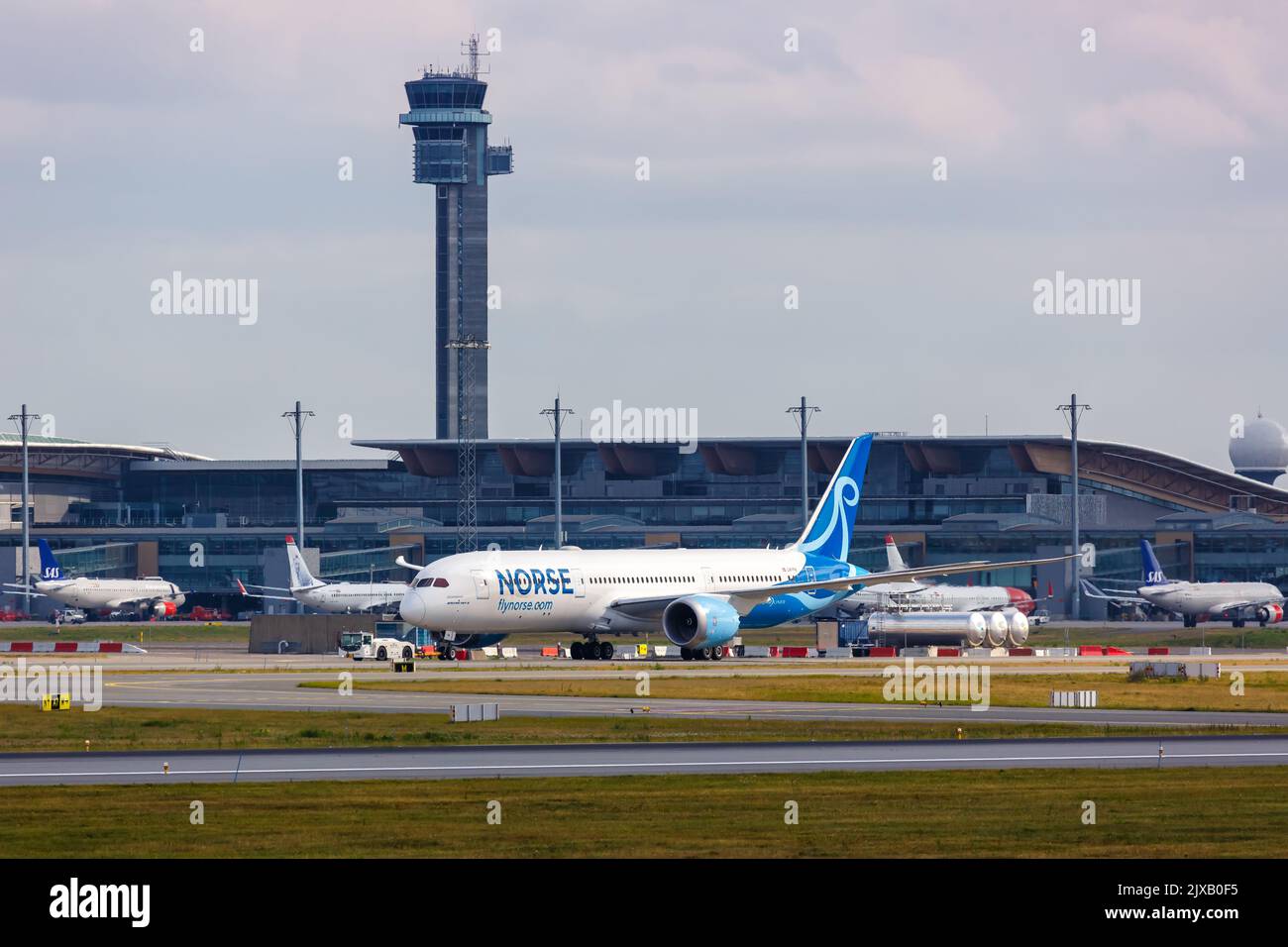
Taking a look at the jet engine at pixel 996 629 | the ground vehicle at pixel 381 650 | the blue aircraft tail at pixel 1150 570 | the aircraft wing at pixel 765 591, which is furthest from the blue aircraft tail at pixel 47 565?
the blue aircraft tail at pixel 1150 570

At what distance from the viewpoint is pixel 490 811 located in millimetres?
27438

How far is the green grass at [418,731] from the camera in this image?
137ft

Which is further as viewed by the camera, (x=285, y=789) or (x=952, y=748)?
(x=952, y=748)

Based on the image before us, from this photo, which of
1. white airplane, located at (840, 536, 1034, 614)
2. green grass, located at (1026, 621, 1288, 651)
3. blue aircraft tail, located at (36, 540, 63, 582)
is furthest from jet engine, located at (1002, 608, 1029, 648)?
blue aircraft tail, located at (36, 540, 63, 582)

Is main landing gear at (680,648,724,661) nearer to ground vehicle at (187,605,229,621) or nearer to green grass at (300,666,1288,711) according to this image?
green grass at (300,666,1288,711)

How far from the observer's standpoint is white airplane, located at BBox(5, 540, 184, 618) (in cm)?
14975

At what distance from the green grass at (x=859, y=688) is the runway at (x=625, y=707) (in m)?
1.85

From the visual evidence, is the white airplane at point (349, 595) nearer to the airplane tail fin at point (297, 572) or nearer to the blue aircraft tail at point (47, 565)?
the airplane tail fin at point (297, 572)

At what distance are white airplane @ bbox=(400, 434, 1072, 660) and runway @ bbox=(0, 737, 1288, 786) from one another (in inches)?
1527

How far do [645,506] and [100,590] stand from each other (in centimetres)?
5022

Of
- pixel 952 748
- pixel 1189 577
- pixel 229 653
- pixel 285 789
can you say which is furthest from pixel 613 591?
pixel 1189 577
